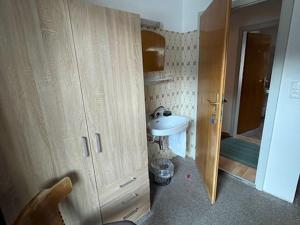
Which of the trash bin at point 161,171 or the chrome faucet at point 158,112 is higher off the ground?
the chrome faucet at point 158,112

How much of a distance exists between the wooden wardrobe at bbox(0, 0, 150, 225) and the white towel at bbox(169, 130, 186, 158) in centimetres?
95

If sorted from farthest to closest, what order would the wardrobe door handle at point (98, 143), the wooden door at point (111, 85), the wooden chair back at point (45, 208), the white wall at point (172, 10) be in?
the white wall at point (172, 10) → the wardrobe door handle at point (98, 143) → the wooden door at point (111, 85) → the wooden chair back at point (45, 208)

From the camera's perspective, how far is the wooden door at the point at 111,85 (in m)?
1.00

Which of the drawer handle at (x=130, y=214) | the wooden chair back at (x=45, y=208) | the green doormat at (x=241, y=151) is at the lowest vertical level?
the green doormat at (x=241, y=151)

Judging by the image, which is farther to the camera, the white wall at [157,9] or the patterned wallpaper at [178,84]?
the patterned wallpaper at [178,84]

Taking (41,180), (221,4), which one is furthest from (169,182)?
(221,4)

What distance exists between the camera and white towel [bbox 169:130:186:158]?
2227 millimetres

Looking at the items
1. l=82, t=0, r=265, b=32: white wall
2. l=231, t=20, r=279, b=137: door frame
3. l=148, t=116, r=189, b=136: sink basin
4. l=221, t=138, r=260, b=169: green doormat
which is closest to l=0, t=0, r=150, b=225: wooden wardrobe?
l=148, t=116, r=189, b=136: sink basin

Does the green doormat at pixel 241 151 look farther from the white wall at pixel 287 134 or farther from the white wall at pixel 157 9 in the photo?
the white wall at pixel 157 9

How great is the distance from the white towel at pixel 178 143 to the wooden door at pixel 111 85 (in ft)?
A: 3.06

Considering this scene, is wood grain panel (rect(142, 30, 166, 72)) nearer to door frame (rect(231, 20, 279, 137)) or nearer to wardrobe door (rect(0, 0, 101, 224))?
wardrobe door (rect(0, 0, 101, 224))

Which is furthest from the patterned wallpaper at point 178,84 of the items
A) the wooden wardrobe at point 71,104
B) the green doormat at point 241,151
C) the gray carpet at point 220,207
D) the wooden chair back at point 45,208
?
the wooden chair back at point 45,208

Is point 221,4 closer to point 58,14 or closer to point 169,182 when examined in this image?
point 58,14

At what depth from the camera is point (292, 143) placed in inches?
61.9
